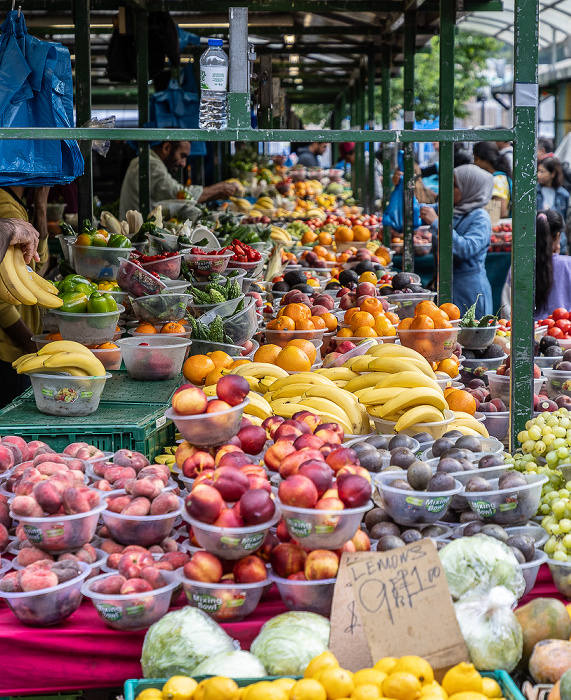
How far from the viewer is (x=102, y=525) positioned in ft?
7.64

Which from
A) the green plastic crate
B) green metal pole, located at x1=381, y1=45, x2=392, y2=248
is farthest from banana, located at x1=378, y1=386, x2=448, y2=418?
green metal pole, located at x1=381, y1=45, x2=392, y2=248

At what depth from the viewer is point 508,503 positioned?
2.26m

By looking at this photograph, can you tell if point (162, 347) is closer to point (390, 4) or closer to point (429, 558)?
point (429, 558)

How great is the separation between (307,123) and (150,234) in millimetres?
33112

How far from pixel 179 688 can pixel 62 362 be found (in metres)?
1.55

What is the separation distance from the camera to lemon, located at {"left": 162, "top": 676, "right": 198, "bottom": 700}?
167 cm

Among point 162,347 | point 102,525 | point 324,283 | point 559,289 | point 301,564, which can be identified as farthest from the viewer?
point 559,289

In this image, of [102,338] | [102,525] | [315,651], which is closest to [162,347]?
[102,338]

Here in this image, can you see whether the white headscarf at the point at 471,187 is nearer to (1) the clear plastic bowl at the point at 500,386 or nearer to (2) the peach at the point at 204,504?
(1) the clear plastic bowl at the point at 500,386

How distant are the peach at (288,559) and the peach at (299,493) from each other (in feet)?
0.46

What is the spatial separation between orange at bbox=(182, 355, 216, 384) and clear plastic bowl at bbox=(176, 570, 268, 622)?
4.49ft

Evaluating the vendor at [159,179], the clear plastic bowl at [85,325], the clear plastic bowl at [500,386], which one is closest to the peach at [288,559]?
the clear plastic bowl at [85,325]

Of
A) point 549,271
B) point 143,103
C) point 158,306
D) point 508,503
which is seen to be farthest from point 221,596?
point 143,103

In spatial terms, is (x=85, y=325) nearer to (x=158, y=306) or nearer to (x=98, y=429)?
(x=158, y=306)
